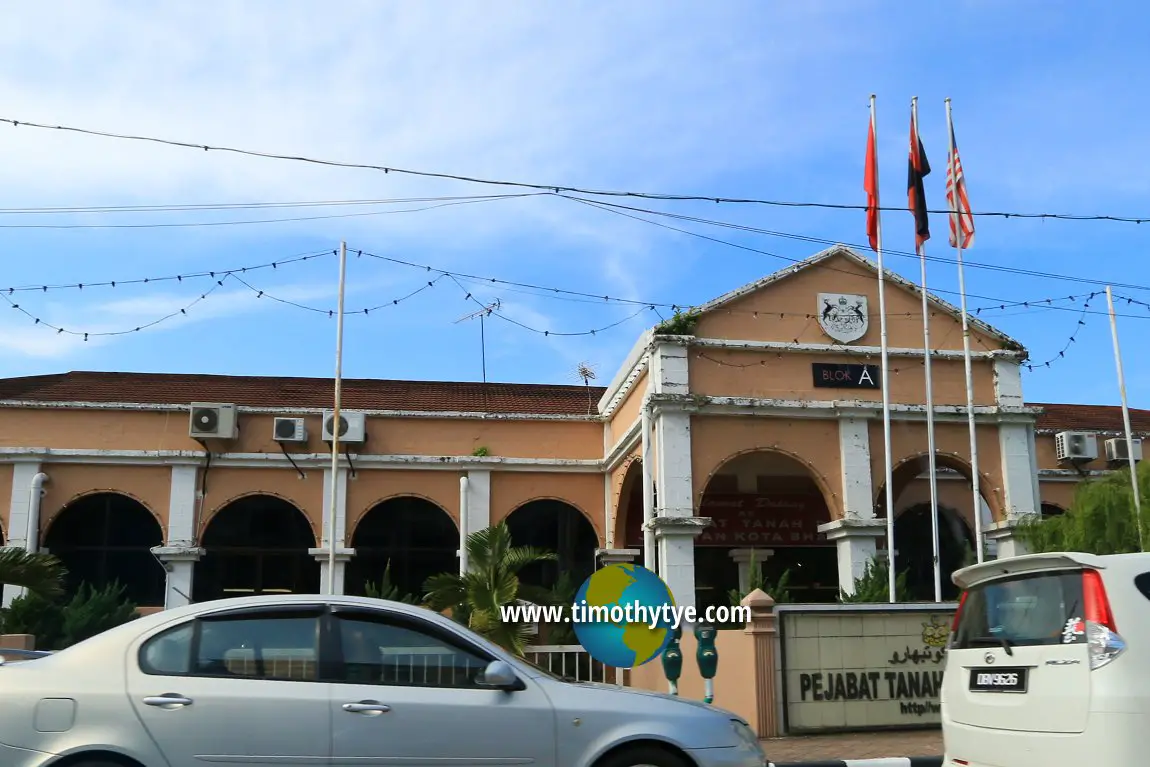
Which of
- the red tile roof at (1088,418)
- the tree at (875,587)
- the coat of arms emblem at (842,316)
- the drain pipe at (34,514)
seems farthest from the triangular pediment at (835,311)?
the drain pipe at (34,514)

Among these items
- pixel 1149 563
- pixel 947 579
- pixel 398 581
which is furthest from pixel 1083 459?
pixel 1149 563

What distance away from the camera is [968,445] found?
1648cm

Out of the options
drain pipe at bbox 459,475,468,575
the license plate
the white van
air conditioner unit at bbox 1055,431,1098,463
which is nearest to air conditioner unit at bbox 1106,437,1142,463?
air conditioner unit at bbox 1055,431,1098,463

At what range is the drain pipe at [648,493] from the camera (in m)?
15.7

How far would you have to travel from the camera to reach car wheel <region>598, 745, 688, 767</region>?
18.4 ft

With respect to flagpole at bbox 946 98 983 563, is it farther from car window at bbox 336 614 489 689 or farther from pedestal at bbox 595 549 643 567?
car window at bbox 336 614 489 689

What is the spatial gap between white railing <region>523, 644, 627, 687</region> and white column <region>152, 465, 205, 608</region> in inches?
363

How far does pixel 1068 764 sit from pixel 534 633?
8825 millimetres

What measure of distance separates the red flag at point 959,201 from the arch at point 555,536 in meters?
8.64

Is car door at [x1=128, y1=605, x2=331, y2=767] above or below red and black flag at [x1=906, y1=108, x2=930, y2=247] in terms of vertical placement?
below

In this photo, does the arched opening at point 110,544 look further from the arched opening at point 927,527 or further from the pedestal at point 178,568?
the arched opening at point 927,527

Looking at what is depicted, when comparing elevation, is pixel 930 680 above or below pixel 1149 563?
below

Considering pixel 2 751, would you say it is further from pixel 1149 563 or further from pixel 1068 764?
pixel 1149 563

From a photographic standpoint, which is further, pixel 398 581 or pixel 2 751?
pixel 398 581
